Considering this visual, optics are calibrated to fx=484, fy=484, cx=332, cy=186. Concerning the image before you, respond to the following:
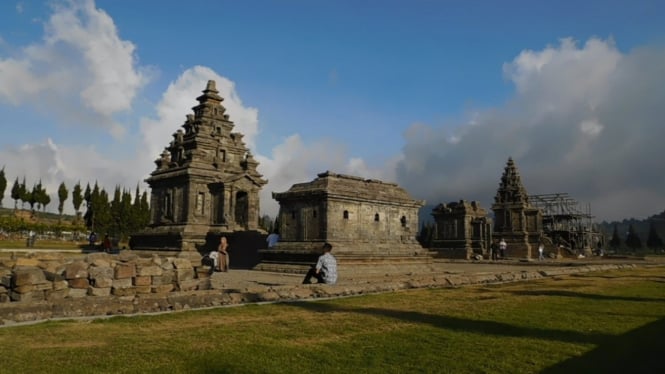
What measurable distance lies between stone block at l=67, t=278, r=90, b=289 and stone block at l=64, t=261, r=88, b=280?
0.07 meters

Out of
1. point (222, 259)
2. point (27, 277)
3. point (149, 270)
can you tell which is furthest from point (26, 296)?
point (222, 259)

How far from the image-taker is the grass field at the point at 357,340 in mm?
6016

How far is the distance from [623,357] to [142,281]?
10.6 metres

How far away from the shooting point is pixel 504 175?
51.2 metres

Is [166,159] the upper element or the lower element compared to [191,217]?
upper

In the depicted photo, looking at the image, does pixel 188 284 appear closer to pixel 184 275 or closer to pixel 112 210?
pixel 184 275

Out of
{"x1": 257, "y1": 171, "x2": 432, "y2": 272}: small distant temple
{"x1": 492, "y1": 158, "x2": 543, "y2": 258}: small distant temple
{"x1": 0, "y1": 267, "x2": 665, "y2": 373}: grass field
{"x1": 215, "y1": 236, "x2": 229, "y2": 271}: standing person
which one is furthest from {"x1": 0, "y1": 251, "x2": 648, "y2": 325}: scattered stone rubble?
{"x1": 492, "y1": 158, "x2": 543, "y2": 258}: small distant temple

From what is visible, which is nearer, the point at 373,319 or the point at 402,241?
the point at 373,319

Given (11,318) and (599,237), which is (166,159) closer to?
(11,318)

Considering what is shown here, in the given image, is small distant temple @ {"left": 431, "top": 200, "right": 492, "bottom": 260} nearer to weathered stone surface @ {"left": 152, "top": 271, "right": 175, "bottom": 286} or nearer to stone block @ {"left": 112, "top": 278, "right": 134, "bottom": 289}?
weathered stone surface @ {"left": 152, "top": 271, "right": 175, "bottom": 286}

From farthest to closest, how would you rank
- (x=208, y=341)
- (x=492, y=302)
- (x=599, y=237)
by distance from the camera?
1. (x=599, y=237)
2. (x=492, y=302)
3. (x=208, y=341)

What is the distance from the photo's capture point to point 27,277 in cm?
1054

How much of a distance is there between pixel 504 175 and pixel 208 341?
48.4 m

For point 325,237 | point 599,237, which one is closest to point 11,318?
point 325,237
